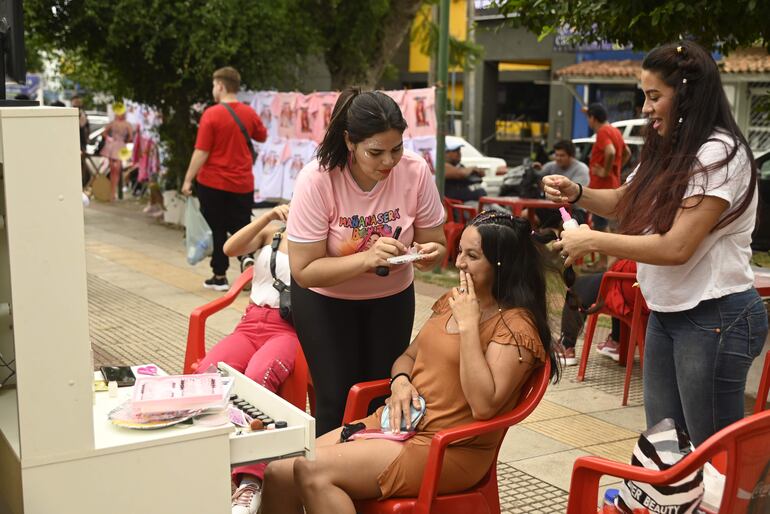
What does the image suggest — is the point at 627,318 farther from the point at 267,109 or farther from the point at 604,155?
the point at 267,109

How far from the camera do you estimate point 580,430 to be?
480cm

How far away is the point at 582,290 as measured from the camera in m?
5.75

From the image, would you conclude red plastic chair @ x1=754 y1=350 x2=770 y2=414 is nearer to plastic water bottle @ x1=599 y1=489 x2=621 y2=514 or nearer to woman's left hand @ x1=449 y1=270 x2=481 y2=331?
plastic water bottle @ x1=599 y1=489 x2=621 y2=514

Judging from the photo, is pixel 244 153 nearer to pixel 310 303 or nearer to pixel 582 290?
pixel 582 290

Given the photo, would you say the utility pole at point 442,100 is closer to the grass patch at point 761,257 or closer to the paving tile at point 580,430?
the grass patch at point 761,257

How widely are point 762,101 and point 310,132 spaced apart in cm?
504

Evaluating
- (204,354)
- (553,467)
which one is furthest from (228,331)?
(553,467)

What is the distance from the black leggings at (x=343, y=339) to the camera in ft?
10.9

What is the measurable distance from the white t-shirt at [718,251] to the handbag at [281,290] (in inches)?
65.9

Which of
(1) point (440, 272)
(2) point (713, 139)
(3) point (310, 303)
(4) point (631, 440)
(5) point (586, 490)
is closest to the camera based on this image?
(5) point (586, 490)

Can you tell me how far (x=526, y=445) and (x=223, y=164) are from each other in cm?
430

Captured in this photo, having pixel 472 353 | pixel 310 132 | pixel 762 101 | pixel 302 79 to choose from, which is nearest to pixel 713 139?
pixel 472 353

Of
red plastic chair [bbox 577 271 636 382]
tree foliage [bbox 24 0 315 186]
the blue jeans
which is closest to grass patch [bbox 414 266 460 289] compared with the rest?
red plastic chair [bbox 577 271 636 382]

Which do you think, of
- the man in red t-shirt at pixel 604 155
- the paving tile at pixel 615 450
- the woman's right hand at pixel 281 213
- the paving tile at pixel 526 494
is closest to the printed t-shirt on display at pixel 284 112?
the man in red t-shirt at pixel 604 155
